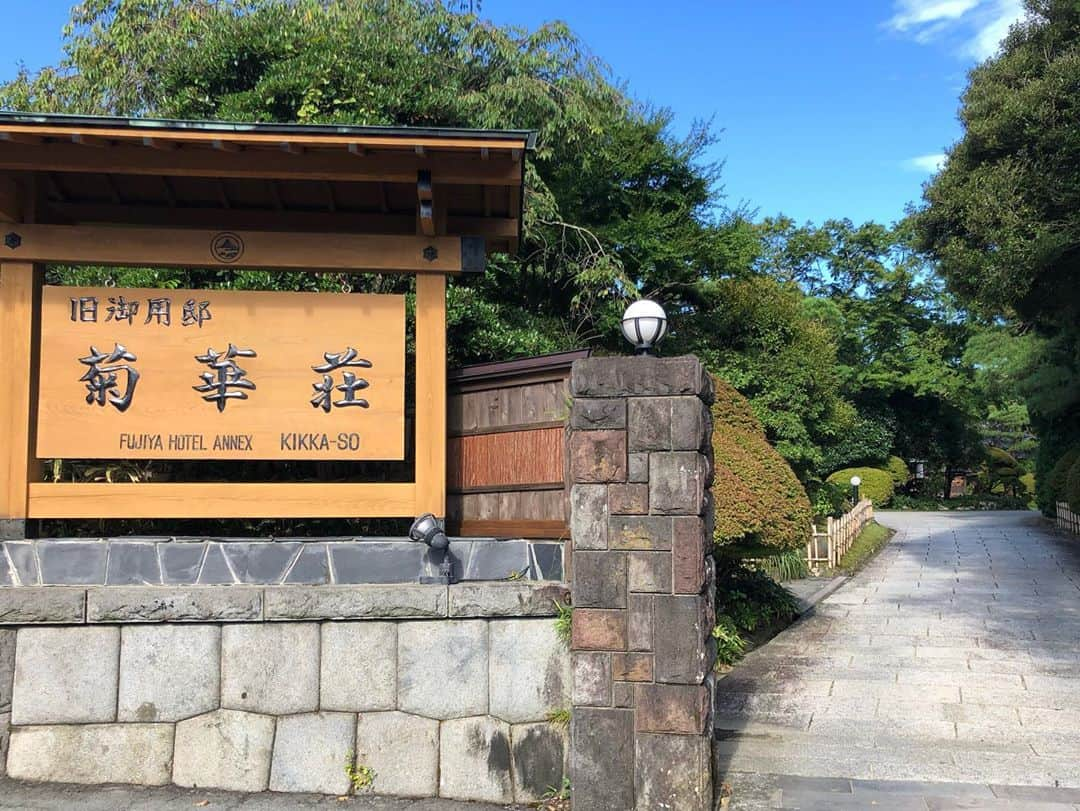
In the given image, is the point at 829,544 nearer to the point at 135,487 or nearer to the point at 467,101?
the point at 467,101

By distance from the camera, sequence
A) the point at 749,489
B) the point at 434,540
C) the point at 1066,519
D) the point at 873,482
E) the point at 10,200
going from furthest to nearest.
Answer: the point at 873,482
the point at 1066,519
the point at 749,489
the point at 10,200
the point at 434,540

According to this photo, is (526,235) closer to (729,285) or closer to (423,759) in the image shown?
(729,285)

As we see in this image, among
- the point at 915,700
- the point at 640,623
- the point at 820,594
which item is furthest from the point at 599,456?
the point at 820,594

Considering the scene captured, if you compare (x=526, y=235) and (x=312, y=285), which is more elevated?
(x=526, y=235)

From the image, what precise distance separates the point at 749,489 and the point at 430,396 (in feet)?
12.7

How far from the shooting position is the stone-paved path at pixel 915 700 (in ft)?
16.5

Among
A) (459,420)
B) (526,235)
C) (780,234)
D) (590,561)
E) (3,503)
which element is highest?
(780,234)

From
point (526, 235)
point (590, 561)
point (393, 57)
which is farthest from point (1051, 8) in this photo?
point (590, 561)

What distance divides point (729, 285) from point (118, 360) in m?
10.1

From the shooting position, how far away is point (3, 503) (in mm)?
5199

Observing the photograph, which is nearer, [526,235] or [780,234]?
[526,235]

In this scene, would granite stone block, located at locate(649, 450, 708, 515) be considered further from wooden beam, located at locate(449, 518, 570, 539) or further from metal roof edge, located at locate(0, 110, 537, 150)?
metal roof edge, located at locate(0, 110, 537, 150)

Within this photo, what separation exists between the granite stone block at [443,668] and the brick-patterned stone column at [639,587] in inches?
22.3

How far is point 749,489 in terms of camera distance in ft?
26.7
